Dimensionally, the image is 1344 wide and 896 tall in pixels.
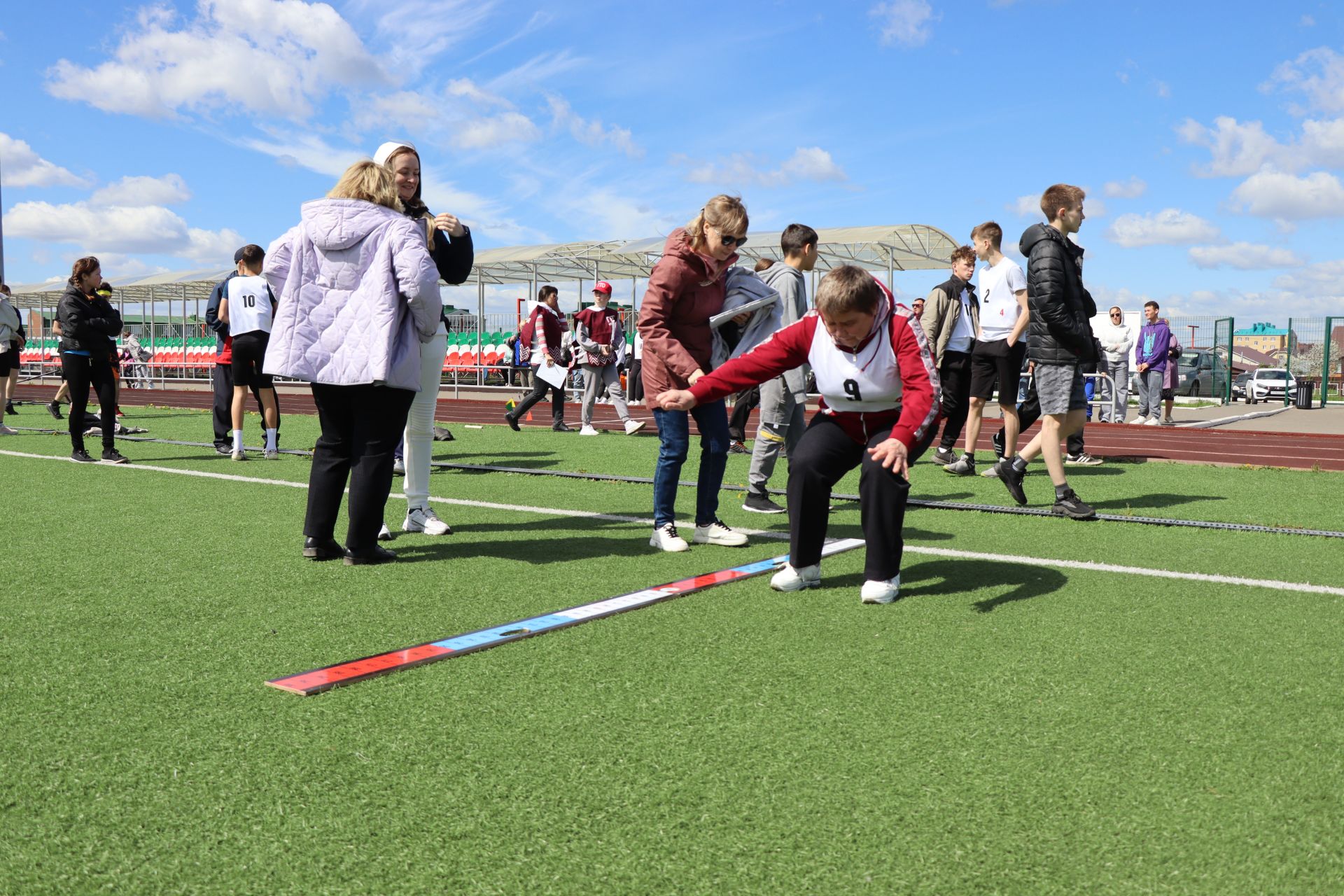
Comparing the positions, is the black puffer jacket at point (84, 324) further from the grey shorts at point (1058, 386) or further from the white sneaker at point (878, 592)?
the white sneaker at point (878, 592)

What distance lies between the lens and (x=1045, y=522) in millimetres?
6078

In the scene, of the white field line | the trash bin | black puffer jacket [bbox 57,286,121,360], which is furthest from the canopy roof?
the white field line

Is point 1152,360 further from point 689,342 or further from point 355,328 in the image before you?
point 355,328

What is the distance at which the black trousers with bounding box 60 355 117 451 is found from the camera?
9133 mm

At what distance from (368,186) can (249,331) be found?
5287 mm

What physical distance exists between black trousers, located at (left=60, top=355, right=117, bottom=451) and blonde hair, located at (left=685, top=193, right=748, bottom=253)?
637 centimetres

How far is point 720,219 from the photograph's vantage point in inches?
195

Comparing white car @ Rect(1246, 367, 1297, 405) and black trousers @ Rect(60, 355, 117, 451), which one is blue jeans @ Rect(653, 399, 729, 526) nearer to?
black trousers @ Rect(60, 355, 117, 451)

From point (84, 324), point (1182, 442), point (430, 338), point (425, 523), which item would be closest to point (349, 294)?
point (430, 338)

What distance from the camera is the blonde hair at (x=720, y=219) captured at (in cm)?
496

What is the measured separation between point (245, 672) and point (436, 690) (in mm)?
602

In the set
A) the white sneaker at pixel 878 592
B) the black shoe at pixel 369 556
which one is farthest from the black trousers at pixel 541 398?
the white sneaker at pixel 878 592

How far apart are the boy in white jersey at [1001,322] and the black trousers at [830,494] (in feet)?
12.5

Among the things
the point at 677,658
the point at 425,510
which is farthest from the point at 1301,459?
the point at 677,658
